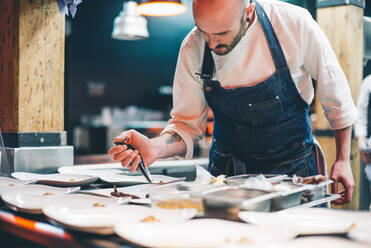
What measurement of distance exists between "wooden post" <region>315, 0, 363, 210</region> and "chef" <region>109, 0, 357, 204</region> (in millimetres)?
1860

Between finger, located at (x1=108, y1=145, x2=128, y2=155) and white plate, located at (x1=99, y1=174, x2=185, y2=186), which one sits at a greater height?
finger, located at (x1=108, y1=145, x2=128, y2=155)

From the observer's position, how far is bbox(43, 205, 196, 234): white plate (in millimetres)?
1053

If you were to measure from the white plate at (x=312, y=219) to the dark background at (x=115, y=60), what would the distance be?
290 inches

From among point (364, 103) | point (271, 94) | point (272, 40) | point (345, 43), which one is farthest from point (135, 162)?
point (364, 103)

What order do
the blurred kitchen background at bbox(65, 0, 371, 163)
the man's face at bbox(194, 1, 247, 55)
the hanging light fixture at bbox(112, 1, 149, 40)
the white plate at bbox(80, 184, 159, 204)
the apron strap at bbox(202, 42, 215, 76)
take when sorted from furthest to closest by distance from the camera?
the blurred kitchen background at bbox(65, 0, 371, 163) → the hanging light fixture at bbox(112, 1, 149, 40) → the apron strap at bbox(202, 42, 215, 76) → the man's face at bbox(194, 1, 247, 55) → the white plate at bbox(80, 184, 159, 204)

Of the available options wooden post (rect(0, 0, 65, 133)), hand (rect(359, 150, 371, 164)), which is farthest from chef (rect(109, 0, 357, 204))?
hand (rect(359, 150, 371, 164))

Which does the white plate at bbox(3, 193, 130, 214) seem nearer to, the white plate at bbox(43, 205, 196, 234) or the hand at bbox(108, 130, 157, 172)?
the white plate at bbox(43, 205, 196, 234)

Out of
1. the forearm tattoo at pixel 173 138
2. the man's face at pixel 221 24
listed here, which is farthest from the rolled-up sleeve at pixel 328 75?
the forearm tattoo at pixel 173 138

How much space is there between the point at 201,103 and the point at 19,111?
116 centimetres

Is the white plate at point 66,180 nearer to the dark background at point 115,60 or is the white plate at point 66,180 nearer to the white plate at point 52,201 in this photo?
the white plate at point 52,201

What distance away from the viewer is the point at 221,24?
5.50ft

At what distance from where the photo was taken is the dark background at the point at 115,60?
888 cm

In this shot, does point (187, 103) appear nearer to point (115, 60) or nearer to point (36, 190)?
point (36, 190)

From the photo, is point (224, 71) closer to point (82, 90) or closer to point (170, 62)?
point (82, 90)
